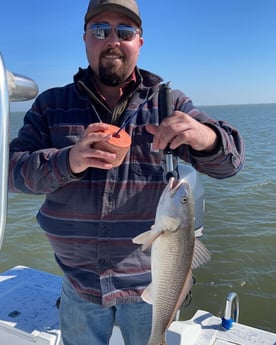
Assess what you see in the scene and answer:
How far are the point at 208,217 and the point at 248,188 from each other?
13.2 feet

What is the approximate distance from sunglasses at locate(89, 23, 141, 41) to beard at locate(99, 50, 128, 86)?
0.10 m

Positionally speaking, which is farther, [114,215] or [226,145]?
[114,215]

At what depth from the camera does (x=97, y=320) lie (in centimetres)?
250

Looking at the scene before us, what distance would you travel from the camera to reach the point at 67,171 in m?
1.87

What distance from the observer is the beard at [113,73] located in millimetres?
2291

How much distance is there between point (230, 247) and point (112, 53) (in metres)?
7.49

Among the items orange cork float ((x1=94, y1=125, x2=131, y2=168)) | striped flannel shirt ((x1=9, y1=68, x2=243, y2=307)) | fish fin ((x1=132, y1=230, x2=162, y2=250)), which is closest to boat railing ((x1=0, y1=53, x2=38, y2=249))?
orange cork float ((x1=94, y1=125, x2=131, y2=168))

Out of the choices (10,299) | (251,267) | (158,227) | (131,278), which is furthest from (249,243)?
(158,227)

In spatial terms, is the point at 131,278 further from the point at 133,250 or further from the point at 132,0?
the point at 132,0

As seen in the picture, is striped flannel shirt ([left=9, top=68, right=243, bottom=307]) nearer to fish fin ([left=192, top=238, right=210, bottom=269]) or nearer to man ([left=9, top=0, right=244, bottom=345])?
man ([left=9, top=0, right=244, bottom=345])

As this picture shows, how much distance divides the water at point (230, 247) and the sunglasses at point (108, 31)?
180 centimetres

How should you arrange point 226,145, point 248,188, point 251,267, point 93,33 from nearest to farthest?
1. point 226,145
2. point 93,33
3. point 251,267
4. point 248,188

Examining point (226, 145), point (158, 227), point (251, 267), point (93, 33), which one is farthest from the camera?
point (251, 267)

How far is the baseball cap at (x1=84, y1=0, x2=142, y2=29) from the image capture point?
219cm
